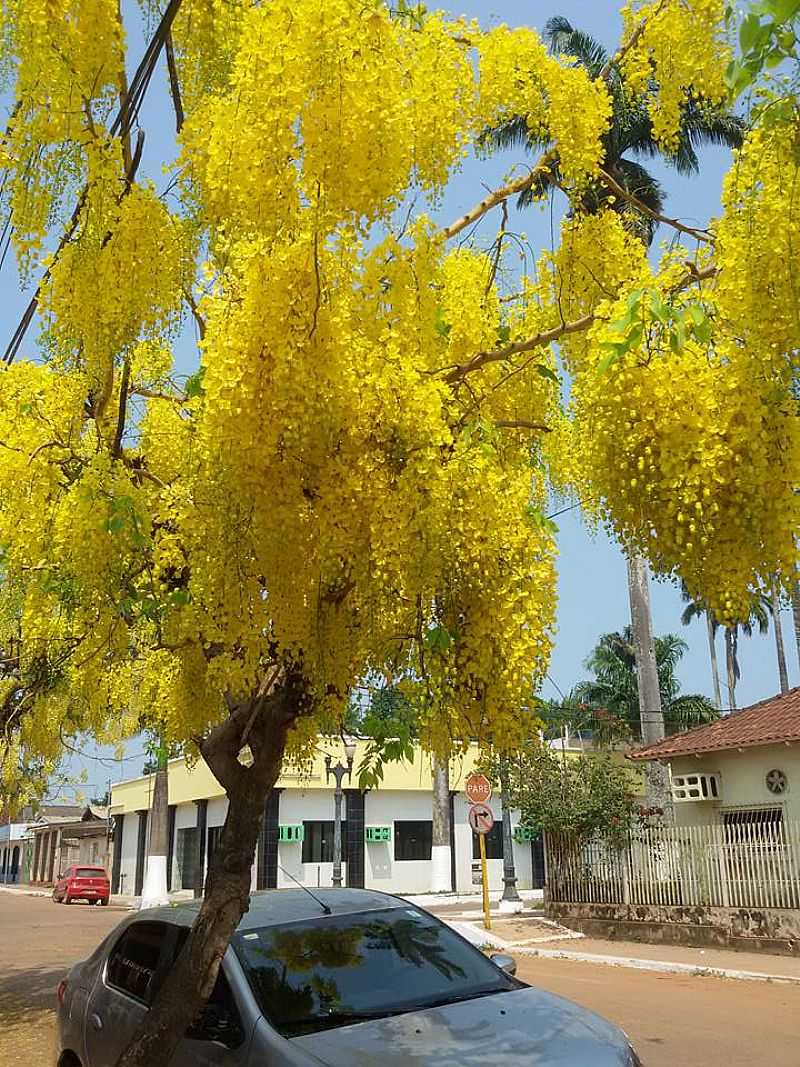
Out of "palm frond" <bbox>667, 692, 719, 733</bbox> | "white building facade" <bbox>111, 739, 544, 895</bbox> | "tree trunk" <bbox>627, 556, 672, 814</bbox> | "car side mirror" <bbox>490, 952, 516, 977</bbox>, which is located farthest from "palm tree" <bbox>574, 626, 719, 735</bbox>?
"car side mirror" <bbox>490, 952, 516, 977</bbox>

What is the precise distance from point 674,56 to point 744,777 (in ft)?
57.9

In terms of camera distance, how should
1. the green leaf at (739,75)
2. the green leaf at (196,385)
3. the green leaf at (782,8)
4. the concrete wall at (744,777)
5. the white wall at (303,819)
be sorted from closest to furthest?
the green leaf at (782,8) → the green leaf at (739,75) → the green leaf at (196,385) → the concrete wall at (744,777) → the white wall at (303,819)

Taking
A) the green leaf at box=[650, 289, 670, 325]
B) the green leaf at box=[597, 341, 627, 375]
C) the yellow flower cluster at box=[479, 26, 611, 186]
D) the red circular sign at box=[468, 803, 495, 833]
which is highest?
the yellow flower cluster at box=[479, 26, 611, 186]

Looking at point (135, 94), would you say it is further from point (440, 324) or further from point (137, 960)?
point (137, 960)

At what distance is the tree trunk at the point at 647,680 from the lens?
1034 inches

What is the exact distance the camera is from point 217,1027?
4.72m

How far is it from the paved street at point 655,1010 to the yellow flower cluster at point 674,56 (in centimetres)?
754

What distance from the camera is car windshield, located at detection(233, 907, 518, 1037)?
466 cm

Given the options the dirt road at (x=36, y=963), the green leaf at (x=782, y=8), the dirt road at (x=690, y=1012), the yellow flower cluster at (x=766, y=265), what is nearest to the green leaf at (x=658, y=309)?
the yellow flower cluster at (x=766, y=265)

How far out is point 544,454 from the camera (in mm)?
6699

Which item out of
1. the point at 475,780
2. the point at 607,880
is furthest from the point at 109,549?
the point at 607,880

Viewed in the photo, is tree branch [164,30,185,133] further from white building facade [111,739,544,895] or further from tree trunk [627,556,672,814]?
white building facade [111,739,544,895]

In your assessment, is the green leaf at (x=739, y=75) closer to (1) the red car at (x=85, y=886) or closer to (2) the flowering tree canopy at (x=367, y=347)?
(2) the flowering tree canopy at (x=367, y=347)

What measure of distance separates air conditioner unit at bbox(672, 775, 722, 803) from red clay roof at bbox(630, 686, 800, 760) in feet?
1.95
